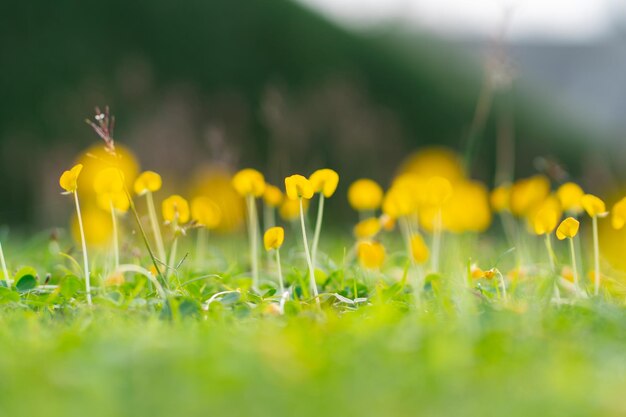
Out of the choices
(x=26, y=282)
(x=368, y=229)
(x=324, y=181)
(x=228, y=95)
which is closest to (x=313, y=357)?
(x=324, y=181)

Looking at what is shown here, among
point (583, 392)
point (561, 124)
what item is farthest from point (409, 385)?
point (561, 124)

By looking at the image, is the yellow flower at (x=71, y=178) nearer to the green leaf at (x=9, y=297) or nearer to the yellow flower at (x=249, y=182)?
the green leaf at (x=9, y=297)

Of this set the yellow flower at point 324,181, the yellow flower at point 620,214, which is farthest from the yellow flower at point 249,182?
the yellow flower at point 620,214

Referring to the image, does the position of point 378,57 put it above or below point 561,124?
above

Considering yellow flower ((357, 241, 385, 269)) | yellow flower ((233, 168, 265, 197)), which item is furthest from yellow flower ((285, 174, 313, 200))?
yellow flower ((233, 168, 265, 197))

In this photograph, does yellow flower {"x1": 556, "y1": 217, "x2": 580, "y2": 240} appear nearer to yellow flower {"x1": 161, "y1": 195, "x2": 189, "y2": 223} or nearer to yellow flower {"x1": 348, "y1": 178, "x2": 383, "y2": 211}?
yellow flower {"x1": 348, "y1": 178, "x2": 383, "y2": 211}

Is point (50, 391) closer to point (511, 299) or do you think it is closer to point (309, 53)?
point (511, 299)
